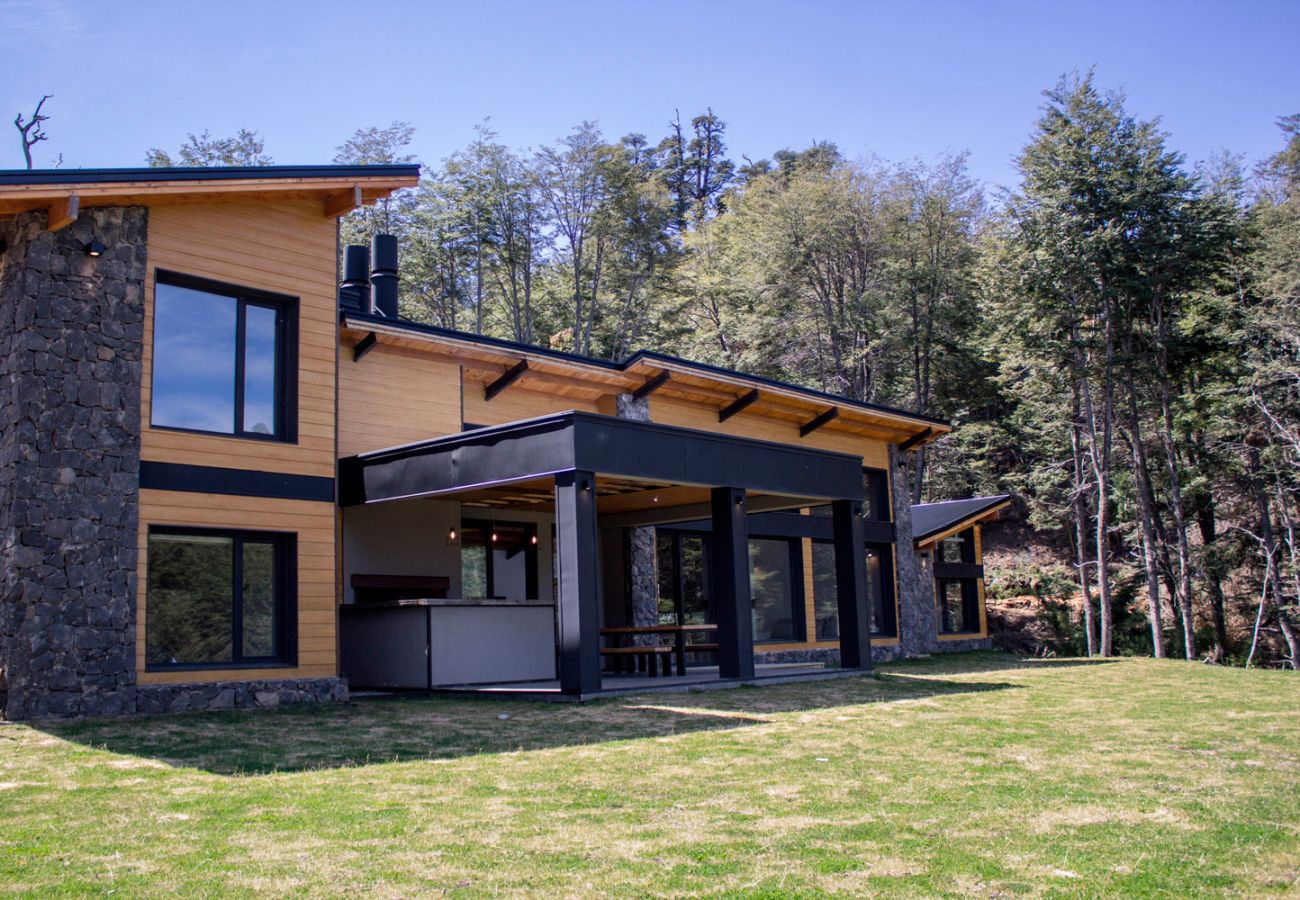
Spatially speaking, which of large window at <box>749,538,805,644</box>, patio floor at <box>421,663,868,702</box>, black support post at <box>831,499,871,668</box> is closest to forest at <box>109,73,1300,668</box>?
large window at <box>749,538,805,644</box>

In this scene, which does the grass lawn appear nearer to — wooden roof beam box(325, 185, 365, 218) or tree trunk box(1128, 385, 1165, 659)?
wooden roof beam box(325, 185, 365, 218)

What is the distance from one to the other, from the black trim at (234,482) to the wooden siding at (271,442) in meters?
0.06

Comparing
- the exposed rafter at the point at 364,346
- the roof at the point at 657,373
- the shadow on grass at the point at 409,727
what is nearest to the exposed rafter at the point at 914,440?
the roof at the point at 657,373

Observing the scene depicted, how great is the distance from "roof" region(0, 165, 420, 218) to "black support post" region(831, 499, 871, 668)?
23.4 feet

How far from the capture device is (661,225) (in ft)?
110

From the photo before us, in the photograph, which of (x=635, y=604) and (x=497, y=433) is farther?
(x=635, y=604)

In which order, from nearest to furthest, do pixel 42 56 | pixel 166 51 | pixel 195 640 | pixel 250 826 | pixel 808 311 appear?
pixel 250 826 < pixel 195 640 < pixel 166 51 < pixel 42 56 < pixel 808 311

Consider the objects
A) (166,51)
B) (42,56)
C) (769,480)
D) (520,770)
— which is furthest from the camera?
(42,56)

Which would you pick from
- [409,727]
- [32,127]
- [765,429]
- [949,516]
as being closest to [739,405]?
[765,429]

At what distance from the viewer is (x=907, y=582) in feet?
71.9

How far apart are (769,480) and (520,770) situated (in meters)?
7.23

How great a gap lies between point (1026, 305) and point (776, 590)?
9.48 metres

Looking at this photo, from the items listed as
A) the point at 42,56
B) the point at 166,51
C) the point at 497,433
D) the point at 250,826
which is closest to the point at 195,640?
the point at 497,433

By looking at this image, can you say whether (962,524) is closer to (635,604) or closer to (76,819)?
(635,604)
